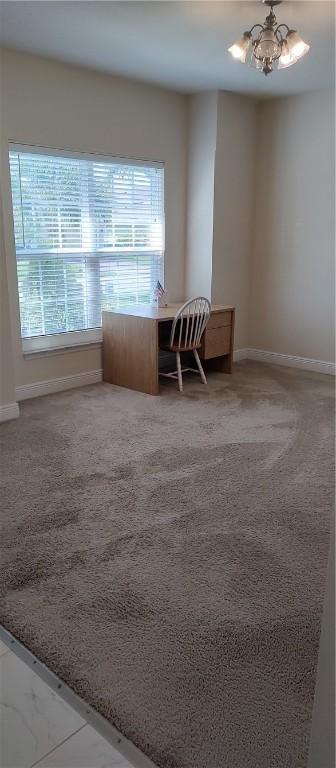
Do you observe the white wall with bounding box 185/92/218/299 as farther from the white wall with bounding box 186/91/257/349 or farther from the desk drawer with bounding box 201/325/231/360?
the desk drawer with bounding box 201/325/231/360

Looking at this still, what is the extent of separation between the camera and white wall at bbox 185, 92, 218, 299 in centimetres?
482

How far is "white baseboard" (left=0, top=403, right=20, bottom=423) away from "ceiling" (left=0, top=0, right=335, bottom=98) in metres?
A: 2.32

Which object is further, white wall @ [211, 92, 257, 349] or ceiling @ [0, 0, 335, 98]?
white wall @ [211, 92, 257, 349]

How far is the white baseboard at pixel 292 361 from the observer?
514 centimetres

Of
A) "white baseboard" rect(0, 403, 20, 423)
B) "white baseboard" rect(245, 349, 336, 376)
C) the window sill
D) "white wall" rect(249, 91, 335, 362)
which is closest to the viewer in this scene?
"white baseboard" rect(0, 403, 20, 423)

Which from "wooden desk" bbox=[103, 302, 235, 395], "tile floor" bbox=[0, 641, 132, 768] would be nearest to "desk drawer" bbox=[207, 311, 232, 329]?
"wooden desk" bbox=[103, 302, 235, 395]

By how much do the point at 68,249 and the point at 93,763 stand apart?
3.60 m

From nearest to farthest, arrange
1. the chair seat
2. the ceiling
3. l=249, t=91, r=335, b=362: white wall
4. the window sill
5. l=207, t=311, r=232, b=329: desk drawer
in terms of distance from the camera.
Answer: the ceiling → the window sill → the chair seat → l=207, t=311, r=232, b=329: desk drawer → l=249, t=91, r=335, b=362: white wall

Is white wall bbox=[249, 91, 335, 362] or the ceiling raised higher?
the ceiling

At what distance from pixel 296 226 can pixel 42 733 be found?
15.3 feet

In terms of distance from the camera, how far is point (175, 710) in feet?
4.96

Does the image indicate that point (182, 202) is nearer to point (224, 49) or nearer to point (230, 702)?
point (224, 49)

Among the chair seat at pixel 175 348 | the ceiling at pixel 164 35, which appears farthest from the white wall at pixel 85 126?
the chair seat at pixel 175 348

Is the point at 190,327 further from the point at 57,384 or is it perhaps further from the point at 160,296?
the point at 57,384
